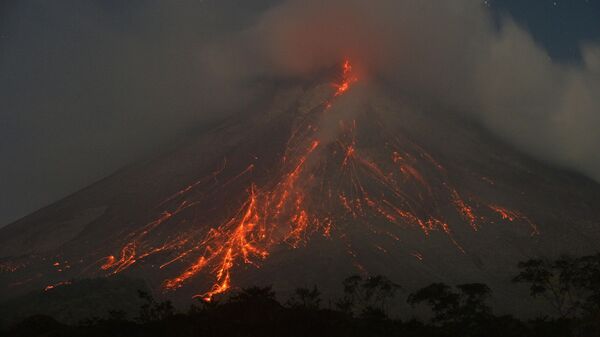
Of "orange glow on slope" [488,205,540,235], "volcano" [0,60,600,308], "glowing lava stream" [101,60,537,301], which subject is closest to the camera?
"volcano" [0,60,600,308]

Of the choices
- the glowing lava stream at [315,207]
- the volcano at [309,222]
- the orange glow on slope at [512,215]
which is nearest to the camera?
the volcano at [309,222]

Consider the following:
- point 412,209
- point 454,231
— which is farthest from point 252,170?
point 454,231

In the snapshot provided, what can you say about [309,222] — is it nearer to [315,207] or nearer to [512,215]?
[315,207]

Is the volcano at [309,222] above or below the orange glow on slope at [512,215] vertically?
above

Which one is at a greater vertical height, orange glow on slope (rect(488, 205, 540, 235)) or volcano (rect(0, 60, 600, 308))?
volcano (rect(0, 60, 600, 308))

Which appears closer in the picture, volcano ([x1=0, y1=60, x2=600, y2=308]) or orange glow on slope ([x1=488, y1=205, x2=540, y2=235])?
volcano ([x1=0, y1=60, x2=600, y2=308])
